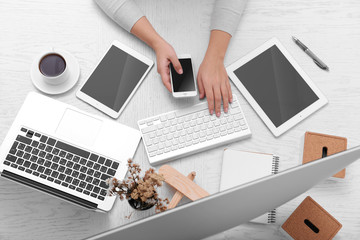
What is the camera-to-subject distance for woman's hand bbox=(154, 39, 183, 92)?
0.99m

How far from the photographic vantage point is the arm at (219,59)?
101 cm

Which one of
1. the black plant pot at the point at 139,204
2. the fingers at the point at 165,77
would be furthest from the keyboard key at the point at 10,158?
the fingers at the point at 165,77

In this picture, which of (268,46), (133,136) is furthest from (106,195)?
(268,46)

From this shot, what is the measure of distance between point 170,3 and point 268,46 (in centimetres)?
35

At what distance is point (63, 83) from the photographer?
39.7 inches

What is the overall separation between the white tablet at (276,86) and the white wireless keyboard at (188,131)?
75 mm

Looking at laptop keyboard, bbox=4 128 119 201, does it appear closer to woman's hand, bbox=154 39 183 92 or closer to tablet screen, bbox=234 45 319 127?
woman's hand, bbox=154 39 183 92

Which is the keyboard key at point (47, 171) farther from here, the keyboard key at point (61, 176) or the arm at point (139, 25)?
the arm at point (139, 25)

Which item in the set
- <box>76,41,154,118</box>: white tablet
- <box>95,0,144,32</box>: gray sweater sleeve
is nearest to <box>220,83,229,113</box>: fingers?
<box>76,41,154,118</box>: white tablet

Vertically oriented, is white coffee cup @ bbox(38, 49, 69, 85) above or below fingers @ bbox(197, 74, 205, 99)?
below

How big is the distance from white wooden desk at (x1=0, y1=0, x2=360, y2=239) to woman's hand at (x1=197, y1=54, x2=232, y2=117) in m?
0.05

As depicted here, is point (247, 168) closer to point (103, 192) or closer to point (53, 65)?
point (103, 192)

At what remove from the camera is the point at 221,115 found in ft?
3.34

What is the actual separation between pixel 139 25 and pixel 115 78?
183 mm
